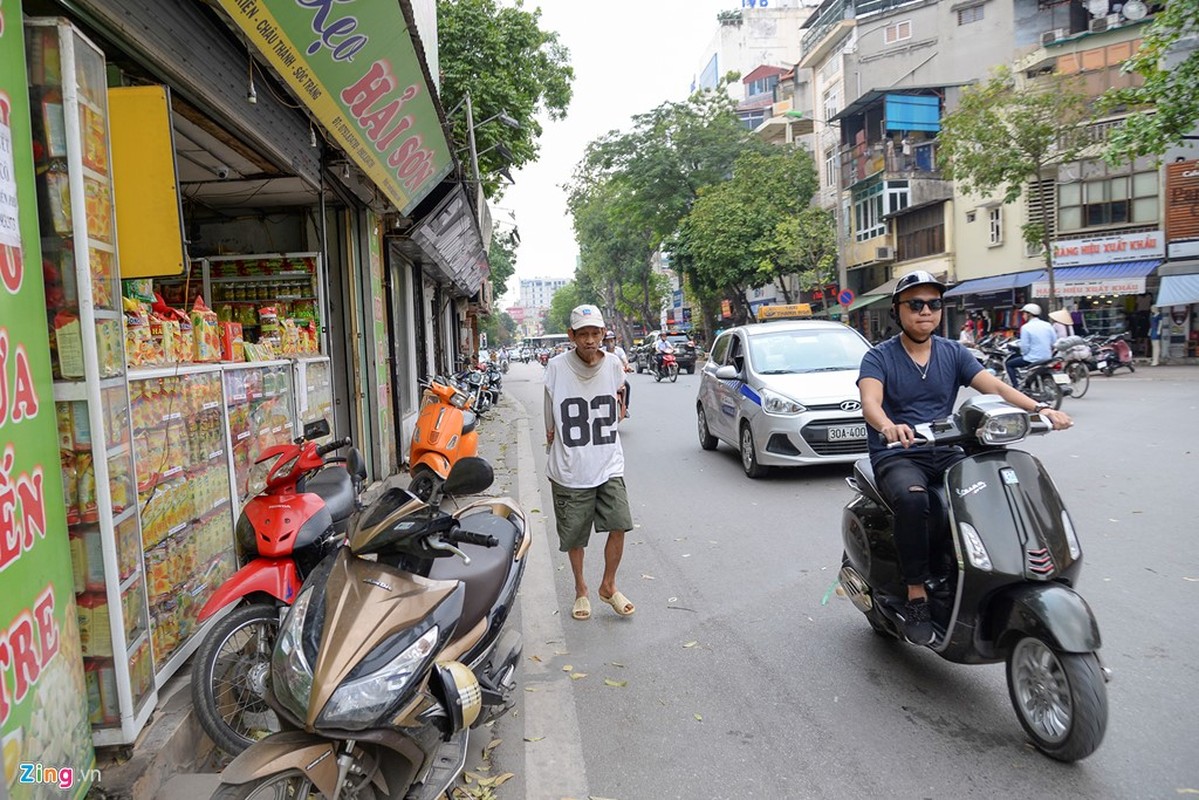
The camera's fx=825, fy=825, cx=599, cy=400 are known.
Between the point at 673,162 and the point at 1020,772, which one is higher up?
the point at 673,162

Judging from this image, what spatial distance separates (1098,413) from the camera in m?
12.1

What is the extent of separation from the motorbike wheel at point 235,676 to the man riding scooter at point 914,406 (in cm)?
256

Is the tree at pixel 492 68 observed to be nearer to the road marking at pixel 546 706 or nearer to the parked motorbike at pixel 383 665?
the road marking at pixel 546 706

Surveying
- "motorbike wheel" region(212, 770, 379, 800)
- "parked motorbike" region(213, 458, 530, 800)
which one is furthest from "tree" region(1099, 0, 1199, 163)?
"motorbike wheel" region(212, 770, 379, 800)

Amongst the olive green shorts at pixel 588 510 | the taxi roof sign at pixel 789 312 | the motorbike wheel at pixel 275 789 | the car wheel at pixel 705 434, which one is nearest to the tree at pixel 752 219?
the taxi roof sign at pixel 789 312

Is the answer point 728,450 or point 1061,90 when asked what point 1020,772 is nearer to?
point 728,450

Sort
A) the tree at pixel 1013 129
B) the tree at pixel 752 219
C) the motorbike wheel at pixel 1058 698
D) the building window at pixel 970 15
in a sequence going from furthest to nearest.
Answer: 1. the tree at pixel 752 219
2. the building window at pixel 970 15
3. the tree at pixel 1013 129
4. the motorbike wheel at pixel 1058 698

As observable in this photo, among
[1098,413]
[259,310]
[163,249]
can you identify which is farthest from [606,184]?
[163,249]

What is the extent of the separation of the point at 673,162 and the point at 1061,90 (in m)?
21.5

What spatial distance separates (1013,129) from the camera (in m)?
23.7

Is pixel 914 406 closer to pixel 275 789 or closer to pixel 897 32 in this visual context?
pixel 275 789

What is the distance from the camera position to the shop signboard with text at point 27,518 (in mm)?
2373

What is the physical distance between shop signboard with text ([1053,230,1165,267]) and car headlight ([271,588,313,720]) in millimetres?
28401

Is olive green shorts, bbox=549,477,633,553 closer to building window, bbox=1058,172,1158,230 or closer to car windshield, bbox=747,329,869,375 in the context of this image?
car windshield, bbox=747,329,869,375
